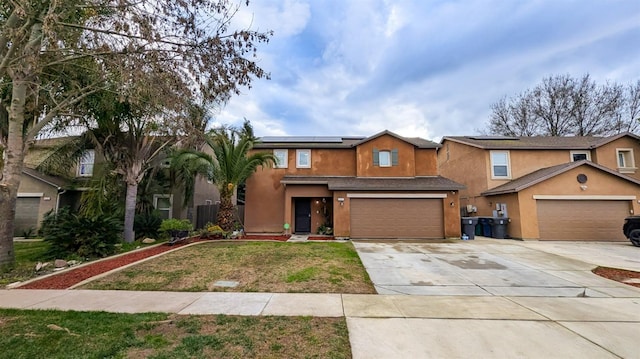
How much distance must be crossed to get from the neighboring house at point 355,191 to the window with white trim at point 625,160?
38.2 ft

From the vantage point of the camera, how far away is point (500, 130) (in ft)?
98.1

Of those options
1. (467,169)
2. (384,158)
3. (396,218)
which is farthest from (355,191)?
(467,169)

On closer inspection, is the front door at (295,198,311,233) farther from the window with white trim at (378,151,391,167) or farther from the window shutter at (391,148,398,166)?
the window shutter at (391,148,398,166)

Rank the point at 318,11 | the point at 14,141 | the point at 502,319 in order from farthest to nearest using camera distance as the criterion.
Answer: the point at 318,11, the point at 14,141, the point at 502,319

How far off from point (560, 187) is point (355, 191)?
1049 cm

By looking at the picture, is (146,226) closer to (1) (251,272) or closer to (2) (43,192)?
(2) (43,192)

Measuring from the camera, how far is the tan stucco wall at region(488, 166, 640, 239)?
14.2 meters

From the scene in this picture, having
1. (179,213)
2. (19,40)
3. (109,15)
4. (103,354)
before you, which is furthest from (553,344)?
(179,213)

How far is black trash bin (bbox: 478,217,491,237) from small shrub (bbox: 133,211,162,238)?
17.3 meters

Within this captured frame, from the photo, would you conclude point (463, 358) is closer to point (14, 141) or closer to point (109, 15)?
point (109, 15)

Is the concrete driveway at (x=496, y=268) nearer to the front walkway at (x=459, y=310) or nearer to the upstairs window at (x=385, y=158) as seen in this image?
the front walkway at (x=459, y=310)

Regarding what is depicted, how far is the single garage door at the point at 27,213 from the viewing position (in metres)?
15.4

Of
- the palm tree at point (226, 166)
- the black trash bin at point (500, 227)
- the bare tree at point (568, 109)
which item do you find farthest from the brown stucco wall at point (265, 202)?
the bare tree at point (568, 109)

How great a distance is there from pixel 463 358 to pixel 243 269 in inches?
231
